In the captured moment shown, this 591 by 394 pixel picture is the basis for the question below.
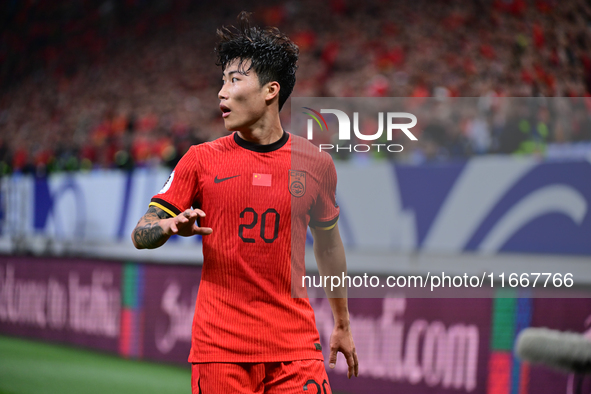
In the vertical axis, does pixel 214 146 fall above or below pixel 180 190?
above

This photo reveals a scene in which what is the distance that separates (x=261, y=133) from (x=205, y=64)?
854 cm

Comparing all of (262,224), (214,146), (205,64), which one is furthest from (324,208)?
(205,64)

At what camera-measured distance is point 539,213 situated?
12.3 ft

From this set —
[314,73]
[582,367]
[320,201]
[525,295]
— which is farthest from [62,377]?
[314,73]

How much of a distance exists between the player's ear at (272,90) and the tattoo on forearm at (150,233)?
486mm

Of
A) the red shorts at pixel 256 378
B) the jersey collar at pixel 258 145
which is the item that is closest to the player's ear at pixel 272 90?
the jersey collar at pixel 258 145

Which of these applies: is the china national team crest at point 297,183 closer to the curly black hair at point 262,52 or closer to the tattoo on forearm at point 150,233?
the curly black hair at point 262,52

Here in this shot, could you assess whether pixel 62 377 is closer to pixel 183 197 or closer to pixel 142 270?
pixel 142 270

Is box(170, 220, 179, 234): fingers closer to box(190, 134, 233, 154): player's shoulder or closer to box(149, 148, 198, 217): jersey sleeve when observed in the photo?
box(149, 148, 198, 217): jersey sleeve

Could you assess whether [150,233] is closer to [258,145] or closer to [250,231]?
[250,231]

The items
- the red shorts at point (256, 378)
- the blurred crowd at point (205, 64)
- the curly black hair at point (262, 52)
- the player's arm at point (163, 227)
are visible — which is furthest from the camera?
the blurred crowd at point (205, 64)

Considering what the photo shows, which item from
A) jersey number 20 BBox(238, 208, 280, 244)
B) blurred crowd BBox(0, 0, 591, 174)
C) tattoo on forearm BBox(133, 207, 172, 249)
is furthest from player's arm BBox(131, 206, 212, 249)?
blurred crowd BBox(0, 0, 591, 174)

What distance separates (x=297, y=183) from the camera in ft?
6.16

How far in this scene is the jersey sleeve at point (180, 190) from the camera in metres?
1.77
